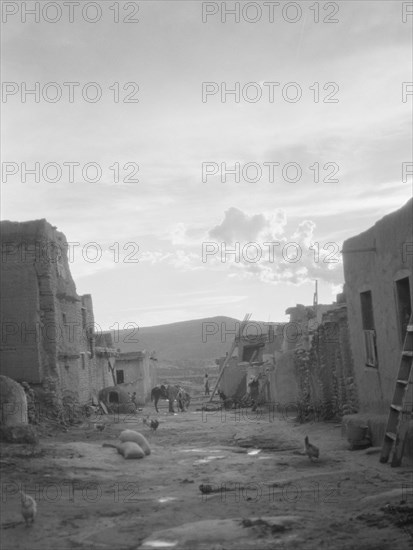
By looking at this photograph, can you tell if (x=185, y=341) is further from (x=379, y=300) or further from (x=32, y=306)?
(x=379, y=300)

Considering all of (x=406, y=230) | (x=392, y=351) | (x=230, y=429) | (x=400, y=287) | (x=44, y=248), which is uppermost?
(x=44, y=248)

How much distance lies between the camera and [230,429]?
2145 cm

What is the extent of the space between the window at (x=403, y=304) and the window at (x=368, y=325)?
174cm

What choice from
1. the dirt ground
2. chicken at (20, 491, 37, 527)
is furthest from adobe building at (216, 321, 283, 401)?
chicken at (20, 491, 37, 527)

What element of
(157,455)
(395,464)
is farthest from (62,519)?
(157,455)

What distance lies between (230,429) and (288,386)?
217 inches

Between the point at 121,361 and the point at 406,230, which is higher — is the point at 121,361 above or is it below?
below

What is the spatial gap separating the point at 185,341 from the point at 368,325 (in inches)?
4344

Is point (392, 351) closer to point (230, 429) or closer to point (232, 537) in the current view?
point (232, 537)

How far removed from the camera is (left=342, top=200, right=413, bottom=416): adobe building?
12188mm

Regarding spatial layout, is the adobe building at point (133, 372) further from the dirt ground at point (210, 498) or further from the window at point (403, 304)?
the window at point (403, 304)

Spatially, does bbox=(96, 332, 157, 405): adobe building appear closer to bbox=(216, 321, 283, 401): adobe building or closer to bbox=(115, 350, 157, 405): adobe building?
bbox=(115, 350, 157, 405): adobe building

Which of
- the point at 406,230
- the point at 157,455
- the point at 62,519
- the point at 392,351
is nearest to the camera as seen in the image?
the point at 62,519

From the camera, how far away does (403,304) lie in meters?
12.4
